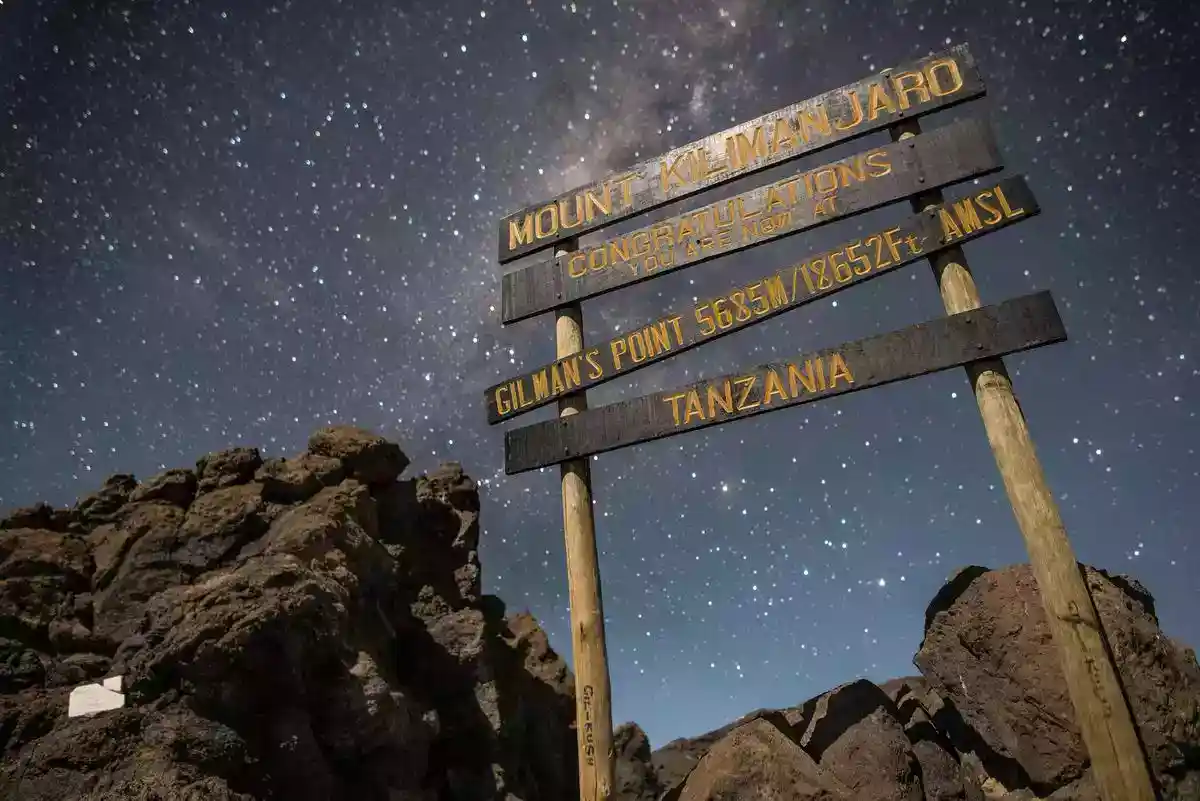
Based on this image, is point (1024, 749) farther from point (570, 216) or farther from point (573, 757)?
point (573, 757)

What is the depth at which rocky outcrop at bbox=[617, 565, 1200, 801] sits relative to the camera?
16.5 ft

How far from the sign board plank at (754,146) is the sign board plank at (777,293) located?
120 centimetres

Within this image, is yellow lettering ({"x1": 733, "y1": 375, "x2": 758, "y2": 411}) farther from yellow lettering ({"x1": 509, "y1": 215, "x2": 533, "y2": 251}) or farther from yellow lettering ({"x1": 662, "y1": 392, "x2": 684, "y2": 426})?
yellow lettering ({"x1": 509, "y1": 215, "x2": 533, "y2": 251})

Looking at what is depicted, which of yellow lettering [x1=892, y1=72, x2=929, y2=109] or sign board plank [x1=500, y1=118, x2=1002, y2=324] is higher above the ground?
yellow lettering [x1=892, y1=72, x2=929, y2=109]

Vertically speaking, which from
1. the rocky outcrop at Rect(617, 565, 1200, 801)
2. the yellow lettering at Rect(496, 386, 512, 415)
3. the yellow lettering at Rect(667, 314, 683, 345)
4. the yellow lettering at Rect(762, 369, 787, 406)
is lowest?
the rocky outcrop at Rect(617, 565, 1200, 801)

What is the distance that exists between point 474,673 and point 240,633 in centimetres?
873

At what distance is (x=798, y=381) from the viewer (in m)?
5.59

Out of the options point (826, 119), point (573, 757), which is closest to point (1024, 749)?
point (826, 119)

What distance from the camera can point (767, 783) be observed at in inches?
207

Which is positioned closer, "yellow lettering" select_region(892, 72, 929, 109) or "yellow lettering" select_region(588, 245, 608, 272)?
"yellow lettering" select_region(892, 72, 929, 109)

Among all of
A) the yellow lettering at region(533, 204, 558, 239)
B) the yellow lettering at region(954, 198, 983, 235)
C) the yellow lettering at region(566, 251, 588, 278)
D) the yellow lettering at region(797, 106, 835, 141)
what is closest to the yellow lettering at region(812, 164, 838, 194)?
the yellow lettering at region(797, 106, 835, 141)

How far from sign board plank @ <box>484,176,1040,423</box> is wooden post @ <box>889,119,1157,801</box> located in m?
0.29

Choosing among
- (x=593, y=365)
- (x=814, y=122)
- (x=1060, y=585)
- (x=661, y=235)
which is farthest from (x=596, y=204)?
(x=1060, y=585)

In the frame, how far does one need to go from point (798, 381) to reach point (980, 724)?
11.1 feet
